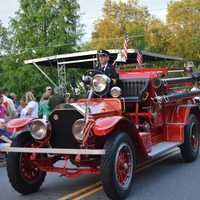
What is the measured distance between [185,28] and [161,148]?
108 ft

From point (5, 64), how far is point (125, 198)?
2749 centimetres

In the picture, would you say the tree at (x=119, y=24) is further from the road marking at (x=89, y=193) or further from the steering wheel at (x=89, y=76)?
the road marking at (x=89, y=193)

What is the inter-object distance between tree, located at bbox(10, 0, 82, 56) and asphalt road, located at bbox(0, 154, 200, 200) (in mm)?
22953

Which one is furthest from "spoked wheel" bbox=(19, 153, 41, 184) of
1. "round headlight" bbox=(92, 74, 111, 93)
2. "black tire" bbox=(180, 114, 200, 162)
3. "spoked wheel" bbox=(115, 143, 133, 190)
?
"black tire" bbox=(180, 114, 200, 162)

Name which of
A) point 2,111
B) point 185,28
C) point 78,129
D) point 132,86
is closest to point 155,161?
point 132,86

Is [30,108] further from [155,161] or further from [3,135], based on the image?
[155,161]

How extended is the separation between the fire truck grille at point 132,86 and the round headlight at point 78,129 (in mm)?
1945

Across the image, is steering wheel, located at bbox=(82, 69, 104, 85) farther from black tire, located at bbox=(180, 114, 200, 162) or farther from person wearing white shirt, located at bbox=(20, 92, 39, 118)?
person wearing white shirt, located at bbox=(20, 92, 39, 118)

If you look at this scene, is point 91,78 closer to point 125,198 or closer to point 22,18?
point 125,198

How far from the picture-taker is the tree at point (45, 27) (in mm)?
31281

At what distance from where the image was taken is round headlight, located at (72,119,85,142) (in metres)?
6.61

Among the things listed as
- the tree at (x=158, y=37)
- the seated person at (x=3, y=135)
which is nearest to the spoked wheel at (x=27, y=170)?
the seated person at (x=3, y=135)

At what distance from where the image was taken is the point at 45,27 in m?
32.2

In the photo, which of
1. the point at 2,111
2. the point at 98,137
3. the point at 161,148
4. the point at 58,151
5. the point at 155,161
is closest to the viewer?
the point at 58,151
